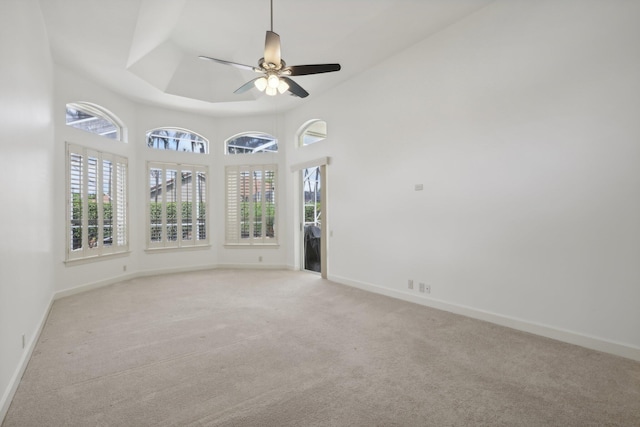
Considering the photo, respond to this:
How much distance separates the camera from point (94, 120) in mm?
5844

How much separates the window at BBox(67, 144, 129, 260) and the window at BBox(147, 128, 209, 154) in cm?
83

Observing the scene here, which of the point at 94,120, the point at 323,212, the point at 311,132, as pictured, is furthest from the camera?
the point at 311,132

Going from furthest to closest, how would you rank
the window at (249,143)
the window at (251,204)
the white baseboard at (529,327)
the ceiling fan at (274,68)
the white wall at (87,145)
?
the window at (249,143), the window at (251,204), the white wall at (87,145), the ceiling fan at (274,68), the white baseboard at (529,327)

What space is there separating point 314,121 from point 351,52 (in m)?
2.02

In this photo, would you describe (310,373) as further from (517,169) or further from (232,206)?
(232,206)

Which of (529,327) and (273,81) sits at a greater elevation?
(273,81)

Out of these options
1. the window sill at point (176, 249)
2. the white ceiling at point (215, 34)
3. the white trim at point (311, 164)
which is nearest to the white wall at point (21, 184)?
the white ceiling at point (215, 34)

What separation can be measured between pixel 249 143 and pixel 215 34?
3052mm

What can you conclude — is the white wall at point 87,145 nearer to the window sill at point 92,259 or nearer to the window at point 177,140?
the window sill at point 92,259

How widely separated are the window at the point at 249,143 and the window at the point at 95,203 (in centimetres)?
224

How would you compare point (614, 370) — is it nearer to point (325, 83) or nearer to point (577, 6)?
point (577, 6)

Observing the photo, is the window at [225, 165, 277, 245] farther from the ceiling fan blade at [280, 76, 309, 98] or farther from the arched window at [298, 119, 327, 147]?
the ceiling fan blade at [280, 76, 309, 98]

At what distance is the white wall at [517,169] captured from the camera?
296cm

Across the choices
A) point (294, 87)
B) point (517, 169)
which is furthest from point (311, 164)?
point (517, 169)
